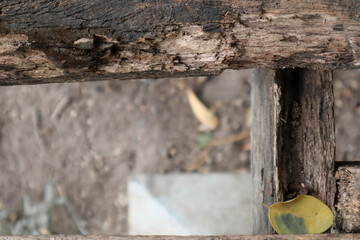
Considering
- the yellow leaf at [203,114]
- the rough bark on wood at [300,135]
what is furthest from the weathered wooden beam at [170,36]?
the yellow leaf at [203,114]

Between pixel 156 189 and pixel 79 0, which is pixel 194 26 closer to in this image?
pixel 79 0

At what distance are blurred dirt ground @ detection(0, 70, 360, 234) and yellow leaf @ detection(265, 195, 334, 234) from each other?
152 centimetres

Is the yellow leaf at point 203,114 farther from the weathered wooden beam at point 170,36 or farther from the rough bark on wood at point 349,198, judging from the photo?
the weathered wooden beam at point 170,36

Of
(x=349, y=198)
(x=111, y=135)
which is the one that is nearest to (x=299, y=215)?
(x=349, y=198)

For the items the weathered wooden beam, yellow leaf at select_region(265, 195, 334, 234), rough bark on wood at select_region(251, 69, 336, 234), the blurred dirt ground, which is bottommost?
the blurred dirt ground

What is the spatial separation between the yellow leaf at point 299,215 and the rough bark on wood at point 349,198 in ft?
0.12

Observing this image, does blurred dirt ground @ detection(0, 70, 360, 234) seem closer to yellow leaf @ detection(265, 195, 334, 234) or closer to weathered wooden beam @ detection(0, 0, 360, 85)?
yellow leaf @ detection(265, 195, 334, 234)

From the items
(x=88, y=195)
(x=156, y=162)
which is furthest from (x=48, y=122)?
(x=156, y=162)

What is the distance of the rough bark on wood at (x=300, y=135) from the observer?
1.24m

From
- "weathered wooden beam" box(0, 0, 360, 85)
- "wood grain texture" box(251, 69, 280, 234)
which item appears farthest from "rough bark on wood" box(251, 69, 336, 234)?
"weathered wooden beam" box(0, 0, 360, 85)

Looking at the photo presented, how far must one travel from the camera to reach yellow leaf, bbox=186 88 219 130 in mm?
2766

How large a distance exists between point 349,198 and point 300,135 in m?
0.22

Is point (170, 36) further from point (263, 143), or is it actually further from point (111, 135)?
point (111, 135)

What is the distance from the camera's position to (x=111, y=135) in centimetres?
284
